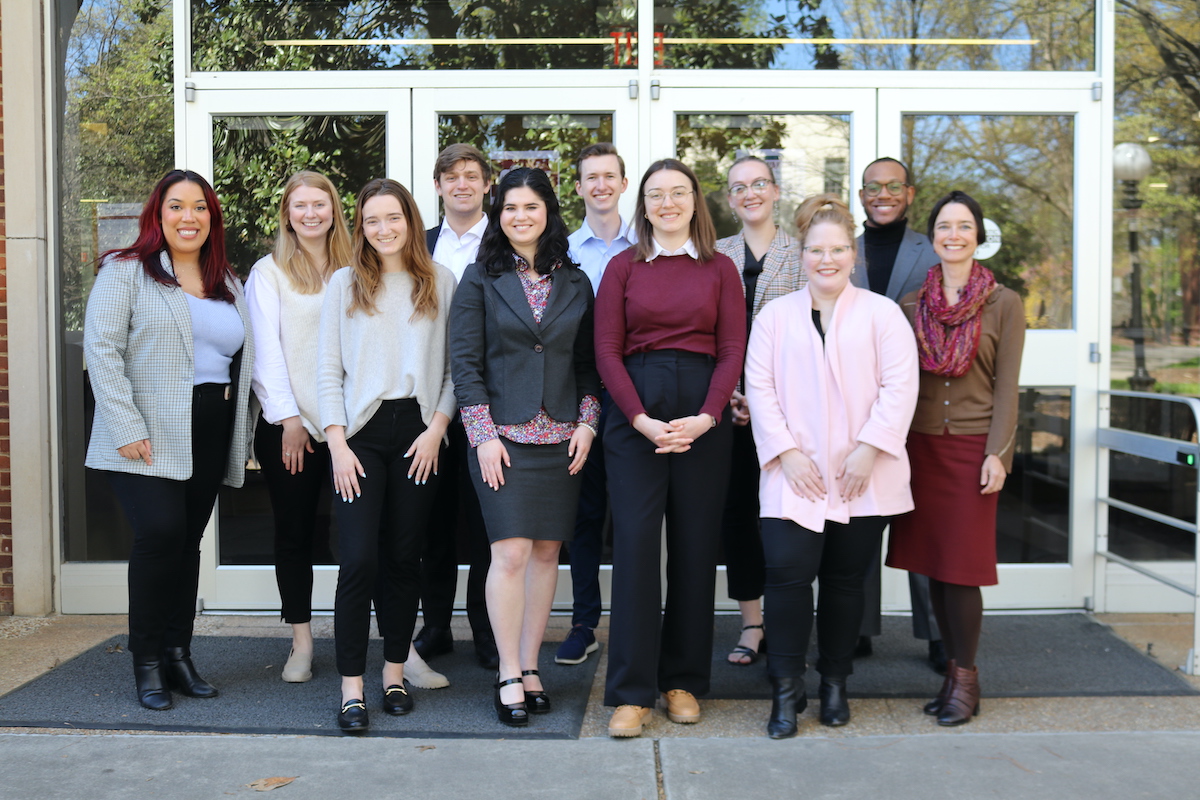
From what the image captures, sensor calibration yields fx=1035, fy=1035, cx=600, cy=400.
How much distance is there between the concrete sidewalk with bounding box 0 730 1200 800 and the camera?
3027 mm

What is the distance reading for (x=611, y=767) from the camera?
3197 mm

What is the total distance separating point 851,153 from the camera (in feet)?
16.1

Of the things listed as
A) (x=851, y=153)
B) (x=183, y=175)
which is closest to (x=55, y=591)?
(x=183, y=175)

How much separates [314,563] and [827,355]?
287cm

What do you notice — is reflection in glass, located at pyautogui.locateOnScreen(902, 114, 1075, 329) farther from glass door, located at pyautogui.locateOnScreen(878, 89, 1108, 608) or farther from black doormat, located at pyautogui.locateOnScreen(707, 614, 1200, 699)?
black doormat, located at pyautogui.locateOnScreen(707, 614, 1200, 699)

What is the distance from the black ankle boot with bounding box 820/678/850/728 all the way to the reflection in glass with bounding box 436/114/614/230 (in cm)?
245

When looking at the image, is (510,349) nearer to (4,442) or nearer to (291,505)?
(291,505)

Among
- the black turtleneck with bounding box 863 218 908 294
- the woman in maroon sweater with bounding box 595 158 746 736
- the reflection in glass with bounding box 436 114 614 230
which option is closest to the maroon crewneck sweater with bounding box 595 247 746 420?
the woman in maroon sweater with bounding box 595 158 746 736

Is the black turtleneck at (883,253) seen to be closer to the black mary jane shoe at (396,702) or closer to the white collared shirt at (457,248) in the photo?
the white collared shirt at (457,248)

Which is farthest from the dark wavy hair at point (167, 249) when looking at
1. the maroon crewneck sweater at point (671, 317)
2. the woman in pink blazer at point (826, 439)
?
the woman in pink blazer at point (826, 439)

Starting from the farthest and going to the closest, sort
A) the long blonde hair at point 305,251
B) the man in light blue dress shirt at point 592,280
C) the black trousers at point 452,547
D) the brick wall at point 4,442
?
the brick wall at point 4,442 < the man in light blue dress shirt at point 592,280 < the black trousers at point 452,547 < the long blonde hair at point 305,251

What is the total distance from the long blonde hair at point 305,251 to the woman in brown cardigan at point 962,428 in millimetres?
2164

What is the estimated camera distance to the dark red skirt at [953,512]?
3.53 metres

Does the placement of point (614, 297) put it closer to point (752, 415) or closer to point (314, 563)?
point (752, 415)
